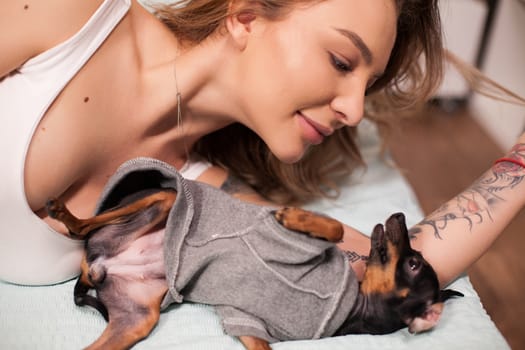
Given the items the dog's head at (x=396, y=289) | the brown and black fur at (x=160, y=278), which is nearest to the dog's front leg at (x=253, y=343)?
the brown and black fur at (x=160, y=278)

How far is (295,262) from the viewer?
904 millimetres

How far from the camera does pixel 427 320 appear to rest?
0.90 meters

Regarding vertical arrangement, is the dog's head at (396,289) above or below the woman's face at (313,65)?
below

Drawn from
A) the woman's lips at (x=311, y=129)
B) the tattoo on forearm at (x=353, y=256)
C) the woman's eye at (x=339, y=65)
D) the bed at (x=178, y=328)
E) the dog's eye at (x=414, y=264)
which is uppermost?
the woman's eye at (x=339, y=65)

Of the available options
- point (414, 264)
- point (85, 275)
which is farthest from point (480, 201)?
point (85, 275)

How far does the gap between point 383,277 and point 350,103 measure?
0.31m

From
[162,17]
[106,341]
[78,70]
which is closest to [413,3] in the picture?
[162,17]

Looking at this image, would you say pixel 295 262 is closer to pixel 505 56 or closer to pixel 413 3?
pixel 413 3

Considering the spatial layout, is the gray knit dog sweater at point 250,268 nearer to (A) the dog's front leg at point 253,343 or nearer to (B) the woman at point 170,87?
(A) the dog's front leg at point 253,343

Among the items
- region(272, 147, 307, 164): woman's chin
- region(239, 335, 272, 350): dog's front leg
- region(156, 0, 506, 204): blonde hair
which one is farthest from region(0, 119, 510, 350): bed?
region(156, 0, 506, 204): blonde hair

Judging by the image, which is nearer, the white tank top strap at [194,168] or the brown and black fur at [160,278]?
the brown and black fur at [160,278]

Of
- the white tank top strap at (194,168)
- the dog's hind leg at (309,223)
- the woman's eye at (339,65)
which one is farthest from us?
the white tank top strap at (194,168)

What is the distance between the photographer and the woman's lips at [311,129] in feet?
3.46

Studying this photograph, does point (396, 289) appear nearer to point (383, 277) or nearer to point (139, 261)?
point (383, 277)
